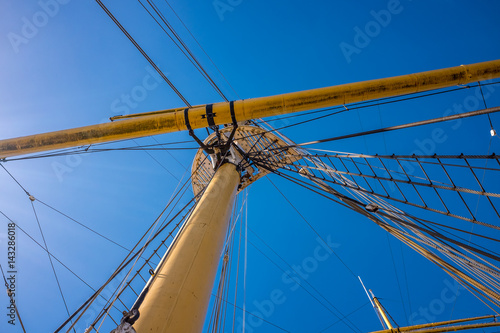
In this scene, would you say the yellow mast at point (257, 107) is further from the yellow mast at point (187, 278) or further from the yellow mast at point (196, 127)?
the yellow mast at point (187, 278)

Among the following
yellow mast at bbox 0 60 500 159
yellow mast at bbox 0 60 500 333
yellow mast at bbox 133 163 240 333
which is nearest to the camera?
yellow mast at bbox 133 163 240 333

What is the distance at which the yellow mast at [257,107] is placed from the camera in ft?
13.6

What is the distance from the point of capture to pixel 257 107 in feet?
15.1

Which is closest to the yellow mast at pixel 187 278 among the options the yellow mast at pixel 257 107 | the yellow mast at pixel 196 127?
the yellow mast at pixel 196 127

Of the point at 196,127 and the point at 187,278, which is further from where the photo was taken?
the point at 196,127

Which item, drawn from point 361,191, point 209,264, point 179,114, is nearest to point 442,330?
point 361,191

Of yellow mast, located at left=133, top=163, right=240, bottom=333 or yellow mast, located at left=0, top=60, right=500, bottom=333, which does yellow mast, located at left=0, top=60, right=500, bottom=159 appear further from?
yellow mast, located at left=133, top=163, right=240, bottom=333

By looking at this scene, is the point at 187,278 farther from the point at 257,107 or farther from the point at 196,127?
the point at 257,107

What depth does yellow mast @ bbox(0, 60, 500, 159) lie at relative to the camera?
4.15 m

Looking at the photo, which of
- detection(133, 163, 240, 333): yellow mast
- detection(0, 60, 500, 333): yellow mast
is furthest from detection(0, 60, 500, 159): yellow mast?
detection(133, 163, 240, 333): yellow mast

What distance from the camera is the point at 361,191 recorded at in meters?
7.41

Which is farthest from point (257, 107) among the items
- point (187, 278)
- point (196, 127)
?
point (187, 278)

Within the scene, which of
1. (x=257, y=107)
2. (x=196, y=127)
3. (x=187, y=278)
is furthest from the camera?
(x=196, y=127)

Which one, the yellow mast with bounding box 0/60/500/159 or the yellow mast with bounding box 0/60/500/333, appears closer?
the yellow mast with bounding box 0/60/500/333
